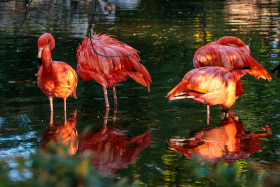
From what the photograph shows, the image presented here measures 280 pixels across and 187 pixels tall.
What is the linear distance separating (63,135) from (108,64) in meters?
1.42

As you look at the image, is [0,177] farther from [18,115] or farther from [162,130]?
[18,115]

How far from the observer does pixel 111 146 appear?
16.8 ft

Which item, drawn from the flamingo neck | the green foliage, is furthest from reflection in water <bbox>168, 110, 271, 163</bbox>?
the green foliage

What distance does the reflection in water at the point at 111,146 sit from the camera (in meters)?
→ 4.57

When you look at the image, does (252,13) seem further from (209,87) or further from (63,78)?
(63,78)

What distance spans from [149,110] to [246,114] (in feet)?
4.14

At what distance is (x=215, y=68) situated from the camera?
6090 mm

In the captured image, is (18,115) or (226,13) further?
(226,13)

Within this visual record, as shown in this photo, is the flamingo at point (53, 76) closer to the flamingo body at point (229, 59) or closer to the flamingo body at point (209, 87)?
the flamingo body at point (209, 87)

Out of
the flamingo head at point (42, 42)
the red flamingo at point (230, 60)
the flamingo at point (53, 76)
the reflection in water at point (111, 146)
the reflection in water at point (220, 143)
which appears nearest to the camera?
the reflection in water at point (111, 146)

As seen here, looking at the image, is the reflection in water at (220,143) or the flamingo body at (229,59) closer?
the reflection in water at (220,143)

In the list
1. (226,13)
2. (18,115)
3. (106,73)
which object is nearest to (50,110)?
(18,115)

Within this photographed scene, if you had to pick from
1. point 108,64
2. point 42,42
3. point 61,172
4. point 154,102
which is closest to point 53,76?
point 42,42

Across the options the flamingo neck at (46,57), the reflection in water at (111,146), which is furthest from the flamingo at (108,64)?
the reflection in water at (111,146)
